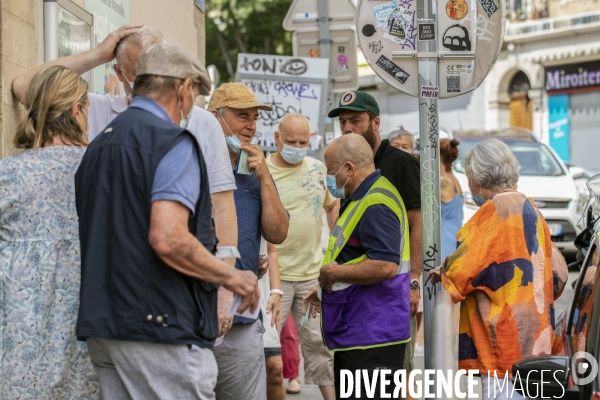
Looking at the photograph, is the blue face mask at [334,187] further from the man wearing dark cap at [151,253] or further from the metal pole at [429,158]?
the man wearing dark cap at [151,253]

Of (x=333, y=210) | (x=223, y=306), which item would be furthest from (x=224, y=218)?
(x=333, y=210)

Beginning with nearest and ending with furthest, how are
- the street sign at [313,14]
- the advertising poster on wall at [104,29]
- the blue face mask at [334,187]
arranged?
the blue face mask at [334,187] < the advertising poster on wall at [104,29] < the street sign at [313,14]

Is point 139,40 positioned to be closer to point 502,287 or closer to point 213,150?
point 213,150

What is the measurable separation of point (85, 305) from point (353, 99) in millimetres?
3252

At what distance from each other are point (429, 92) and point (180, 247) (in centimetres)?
288

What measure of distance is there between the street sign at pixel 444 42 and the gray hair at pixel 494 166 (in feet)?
2.93

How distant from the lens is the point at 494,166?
4.87 meters

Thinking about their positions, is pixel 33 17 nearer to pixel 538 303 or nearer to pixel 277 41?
pixel 538 303

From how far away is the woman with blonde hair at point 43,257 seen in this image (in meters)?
3.68

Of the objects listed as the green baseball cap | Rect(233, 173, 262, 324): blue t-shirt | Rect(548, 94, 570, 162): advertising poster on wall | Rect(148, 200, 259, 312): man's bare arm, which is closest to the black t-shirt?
the green baseball cap

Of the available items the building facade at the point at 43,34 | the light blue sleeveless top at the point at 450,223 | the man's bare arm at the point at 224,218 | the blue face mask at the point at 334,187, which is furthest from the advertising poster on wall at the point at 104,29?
the light blue sleeveless top at the point at 450,223

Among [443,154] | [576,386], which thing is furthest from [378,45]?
[443,154]

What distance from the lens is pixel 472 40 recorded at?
5715mm

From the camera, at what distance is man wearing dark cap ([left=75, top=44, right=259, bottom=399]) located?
10.6 ft
